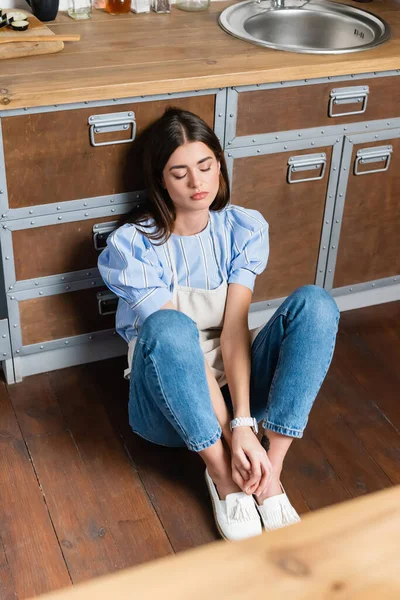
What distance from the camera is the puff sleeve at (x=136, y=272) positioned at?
1751 mm

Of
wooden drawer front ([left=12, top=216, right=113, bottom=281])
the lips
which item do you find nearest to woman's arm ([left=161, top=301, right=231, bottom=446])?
the lips

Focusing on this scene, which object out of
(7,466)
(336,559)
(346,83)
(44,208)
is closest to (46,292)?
(44,208)

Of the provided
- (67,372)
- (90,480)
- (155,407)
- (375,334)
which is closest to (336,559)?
(155,407)

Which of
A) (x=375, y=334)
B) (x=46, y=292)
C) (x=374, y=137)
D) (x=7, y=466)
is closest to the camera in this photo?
(x=7, y=466)

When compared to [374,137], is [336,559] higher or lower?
higher

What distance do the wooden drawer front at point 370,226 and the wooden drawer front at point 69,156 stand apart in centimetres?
54

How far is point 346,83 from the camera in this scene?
2035 mm

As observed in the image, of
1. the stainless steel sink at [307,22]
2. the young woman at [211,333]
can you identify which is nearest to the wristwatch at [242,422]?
the young woman at [211,333]

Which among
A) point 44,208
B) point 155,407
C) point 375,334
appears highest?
point 44,208

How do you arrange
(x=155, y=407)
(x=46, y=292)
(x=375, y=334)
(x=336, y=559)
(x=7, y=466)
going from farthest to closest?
(x=375, y=334) < (x=46, y=292) < (x=7, y=466) < (x=155, y=407) < (x=336, y=559)

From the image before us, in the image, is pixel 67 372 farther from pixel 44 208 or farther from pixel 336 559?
pixel 336 559

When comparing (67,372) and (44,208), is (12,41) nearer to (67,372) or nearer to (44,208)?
(44,208)

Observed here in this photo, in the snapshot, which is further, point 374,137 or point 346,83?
point 374,137

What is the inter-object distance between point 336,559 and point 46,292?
1383 mm
